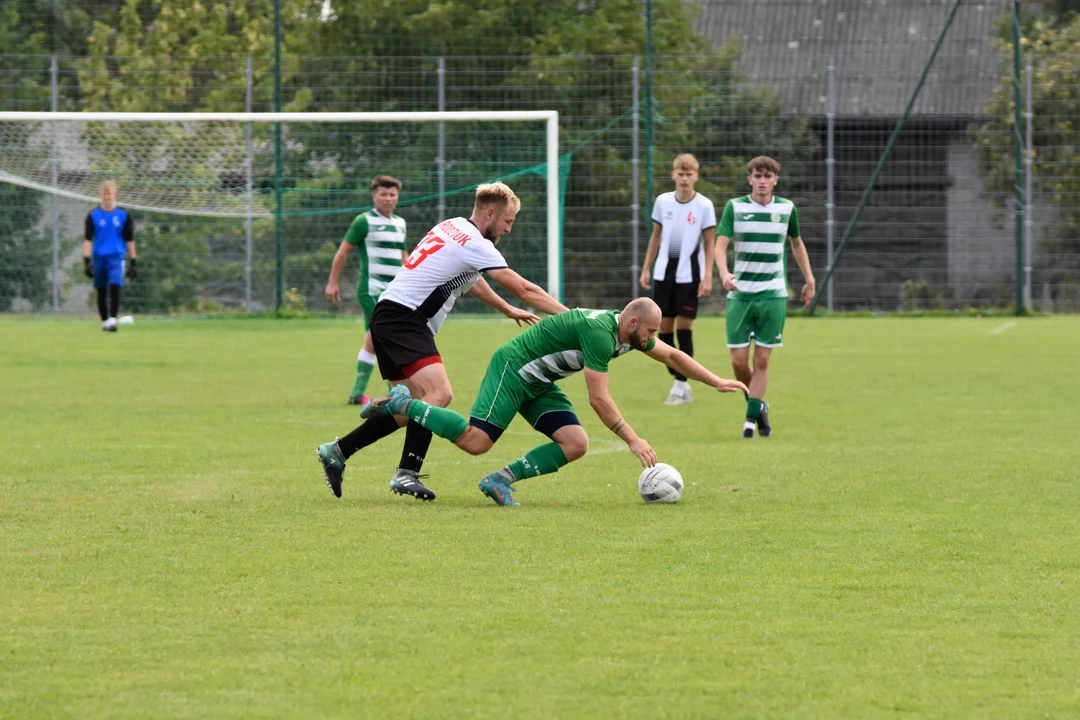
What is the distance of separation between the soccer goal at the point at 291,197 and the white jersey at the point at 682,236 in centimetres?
1022

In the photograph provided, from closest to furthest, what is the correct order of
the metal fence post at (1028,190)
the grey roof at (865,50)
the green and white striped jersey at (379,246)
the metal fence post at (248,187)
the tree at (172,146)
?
the green and white striped jersey at (379,246), the tree at (172,146), the metal fence post at (248,187), the metal fence post at (1028,190), the grey roof at (865,50)

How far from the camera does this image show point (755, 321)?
12.1 metres

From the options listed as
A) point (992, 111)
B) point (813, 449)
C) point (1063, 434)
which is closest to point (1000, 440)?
point (1063, 434)

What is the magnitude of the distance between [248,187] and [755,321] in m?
14.3

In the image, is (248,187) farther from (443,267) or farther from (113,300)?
(443,267)

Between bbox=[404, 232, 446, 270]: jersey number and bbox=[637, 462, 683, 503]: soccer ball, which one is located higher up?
bbox=[404, 232, 446, 270]: jersey number

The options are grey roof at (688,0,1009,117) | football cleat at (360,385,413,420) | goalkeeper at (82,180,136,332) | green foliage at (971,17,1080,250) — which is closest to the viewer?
football cleat at (360,385,413,420)

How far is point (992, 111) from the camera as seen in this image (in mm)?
27891

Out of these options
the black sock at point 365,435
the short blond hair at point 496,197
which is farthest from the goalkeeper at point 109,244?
the short blond hair at point 496,197

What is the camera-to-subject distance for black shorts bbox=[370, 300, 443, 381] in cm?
852

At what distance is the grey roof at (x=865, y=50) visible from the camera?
27.1 meters

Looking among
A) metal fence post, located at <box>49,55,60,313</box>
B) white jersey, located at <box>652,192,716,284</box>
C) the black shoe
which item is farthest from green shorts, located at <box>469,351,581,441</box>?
metal fence post, located at <box>49,55,60,313</box>

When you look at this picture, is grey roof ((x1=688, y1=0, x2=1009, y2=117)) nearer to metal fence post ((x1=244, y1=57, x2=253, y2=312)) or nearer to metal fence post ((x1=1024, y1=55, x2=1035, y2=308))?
metal fence post ((x1=1024, y1=55, x2=1035, y2=308))

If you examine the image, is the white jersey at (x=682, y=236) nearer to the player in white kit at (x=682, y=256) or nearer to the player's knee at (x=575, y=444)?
the player in white kit at (x=682, y=256)
